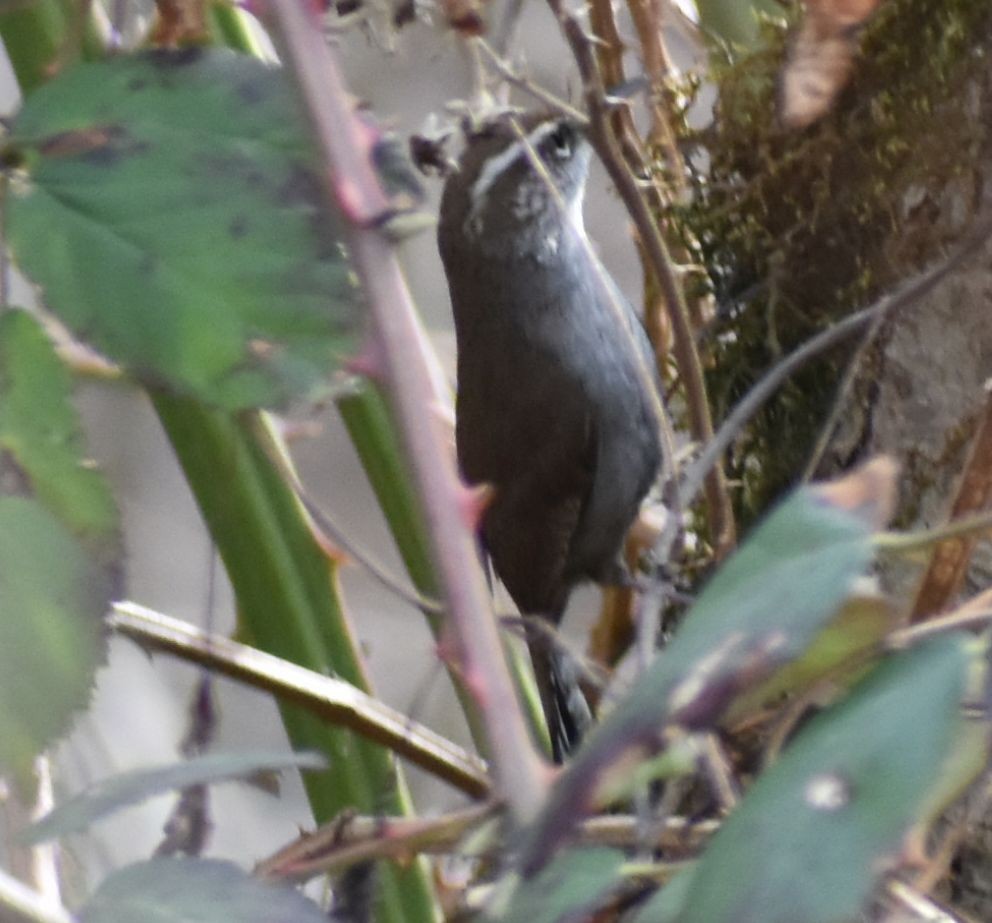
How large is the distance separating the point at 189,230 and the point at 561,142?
1.11 metres

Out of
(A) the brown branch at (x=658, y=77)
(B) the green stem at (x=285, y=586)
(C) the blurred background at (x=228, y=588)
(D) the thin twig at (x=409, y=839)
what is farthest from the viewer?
(C) the blurred background at (x=228, y=588)

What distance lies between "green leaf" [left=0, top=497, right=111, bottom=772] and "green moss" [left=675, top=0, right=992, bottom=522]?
2.62 feet

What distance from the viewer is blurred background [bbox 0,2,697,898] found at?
293 cm

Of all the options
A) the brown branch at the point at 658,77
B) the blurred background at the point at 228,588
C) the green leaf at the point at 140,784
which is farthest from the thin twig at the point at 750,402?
the blurred background at the point at 228,588

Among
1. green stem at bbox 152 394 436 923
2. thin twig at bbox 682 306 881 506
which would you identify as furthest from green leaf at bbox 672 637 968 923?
green stem at bbox 152 394 436 923

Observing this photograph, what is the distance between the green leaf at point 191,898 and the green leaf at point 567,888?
0.07 metres

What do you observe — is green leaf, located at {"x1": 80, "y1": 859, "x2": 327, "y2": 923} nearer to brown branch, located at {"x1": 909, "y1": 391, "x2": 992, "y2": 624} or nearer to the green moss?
brown branch, located at {"x1": 909, "y1": 391, "x2": 992, "y2": 624}

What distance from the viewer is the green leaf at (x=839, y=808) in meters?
0.25

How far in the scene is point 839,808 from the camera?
0.26 m

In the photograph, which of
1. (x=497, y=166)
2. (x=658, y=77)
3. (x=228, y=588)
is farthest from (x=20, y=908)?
(x=228, y=588)

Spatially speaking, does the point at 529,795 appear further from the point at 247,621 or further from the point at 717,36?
the point at 717,36

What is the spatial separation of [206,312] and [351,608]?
122 inches

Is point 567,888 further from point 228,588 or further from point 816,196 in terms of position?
point 228,588

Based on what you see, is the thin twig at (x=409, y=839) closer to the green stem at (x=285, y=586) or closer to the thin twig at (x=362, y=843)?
the thin twig at (x=362, y=843)
